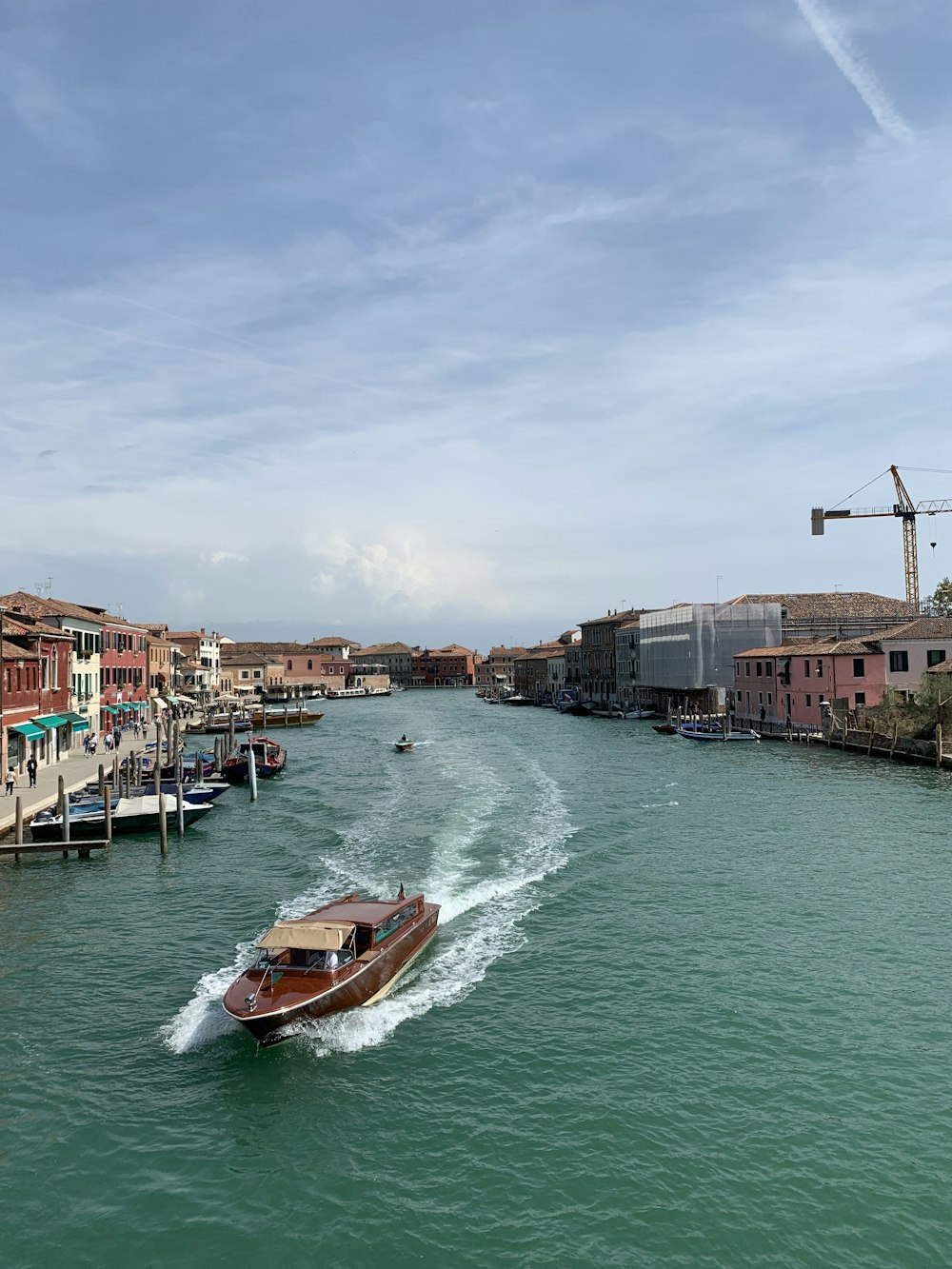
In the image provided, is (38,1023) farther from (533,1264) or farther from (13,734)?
(13,734)

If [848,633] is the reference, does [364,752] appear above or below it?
below

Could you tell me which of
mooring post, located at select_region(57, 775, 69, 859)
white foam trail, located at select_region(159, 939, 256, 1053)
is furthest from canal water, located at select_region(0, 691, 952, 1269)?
mooring post, located at select_region(57, 775, 69, 859)

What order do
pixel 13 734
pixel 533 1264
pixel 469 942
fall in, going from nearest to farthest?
pixel 533 1264
pixel 469 942
pixel 13 734

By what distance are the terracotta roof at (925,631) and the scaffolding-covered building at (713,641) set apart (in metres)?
24.6

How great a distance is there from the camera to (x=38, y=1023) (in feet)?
54.4

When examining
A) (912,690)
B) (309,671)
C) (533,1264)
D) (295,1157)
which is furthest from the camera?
(309,671)

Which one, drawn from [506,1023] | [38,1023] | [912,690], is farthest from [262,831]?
[912,690]

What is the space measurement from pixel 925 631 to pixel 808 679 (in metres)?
8.66

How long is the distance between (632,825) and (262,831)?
13852mm

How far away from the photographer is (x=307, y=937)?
17031 mm

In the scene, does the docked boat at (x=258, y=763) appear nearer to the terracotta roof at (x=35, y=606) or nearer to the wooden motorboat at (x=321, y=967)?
the terracotta roof at (x=35, y=606)

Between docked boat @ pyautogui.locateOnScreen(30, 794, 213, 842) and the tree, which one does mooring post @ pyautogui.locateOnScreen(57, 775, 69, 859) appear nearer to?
docked boat @ pyautogui.locateOnScreen(30, 794, 213, 842)

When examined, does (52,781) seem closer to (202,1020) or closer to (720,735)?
(202,1020)

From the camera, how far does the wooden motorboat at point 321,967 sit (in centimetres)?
1550
